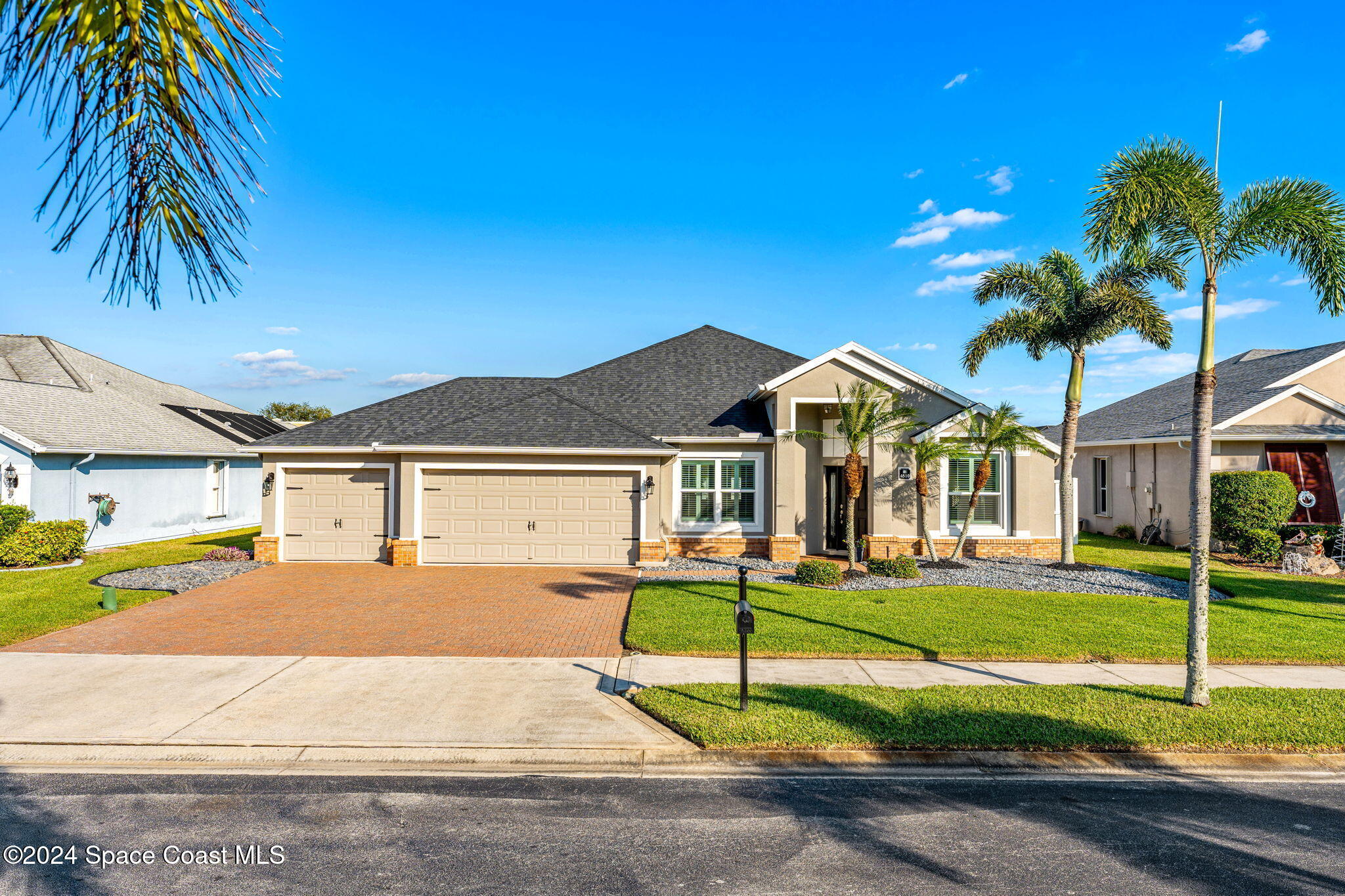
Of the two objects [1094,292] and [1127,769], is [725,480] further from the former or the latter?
[1127,769]

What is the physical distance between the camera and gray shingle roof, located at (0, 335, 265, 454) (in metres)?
18.7

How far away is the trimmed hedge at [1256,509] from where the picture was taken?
17547 millimetres

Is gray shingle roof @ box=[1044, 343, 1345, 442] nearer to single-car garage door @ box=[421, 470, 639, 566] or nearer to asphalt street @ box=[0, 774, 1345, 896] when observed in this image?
single-car garage door @ box=[421, 470, 639, 566]

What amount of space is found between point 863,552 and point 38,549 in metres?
19.5

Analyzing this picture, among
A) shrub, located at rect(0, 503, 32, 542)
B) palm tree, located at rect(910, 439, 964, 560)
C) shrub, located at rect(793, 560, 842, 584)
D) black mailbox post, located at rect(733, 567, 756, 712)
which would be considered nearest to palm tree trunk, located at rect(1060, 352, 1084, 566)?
palm tree, located at rect(910, 439, 964, 560)

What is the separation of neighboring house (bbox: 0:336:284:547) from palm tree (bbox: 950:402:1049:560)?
20.8 meters

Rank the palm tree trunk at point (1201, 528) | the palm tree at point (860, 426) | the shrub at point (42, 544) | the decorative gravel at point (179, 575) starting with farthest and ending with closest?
the shrub at point (42, 544), the palm tree at point (860, 426), the decorative gravel at point (179, 575), the palm tree trunk at point (1201, 528)

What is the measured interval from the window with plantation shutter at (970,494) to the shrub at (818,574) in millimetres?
5184

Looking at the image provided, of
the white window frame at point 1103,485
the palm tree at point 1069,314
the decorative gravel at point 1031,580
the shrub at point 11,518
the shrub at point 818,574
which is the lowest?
the decorative gravel at point 1031,580

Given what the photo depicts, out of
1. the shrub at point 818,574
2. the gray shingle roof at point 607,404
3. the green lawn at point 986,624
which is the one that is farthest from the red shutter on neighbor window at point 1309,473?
the shrub at point 818,574

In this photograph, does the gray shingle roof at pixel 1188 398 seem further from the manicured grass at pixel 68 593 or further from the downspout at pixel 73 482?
the downspout at pixel 73 482

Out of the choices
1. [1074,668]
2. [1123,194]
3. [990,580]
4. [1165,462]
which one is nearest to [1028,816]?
[1074,668]

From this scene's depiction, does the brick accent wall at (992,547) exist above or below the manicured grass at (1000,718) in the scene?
above

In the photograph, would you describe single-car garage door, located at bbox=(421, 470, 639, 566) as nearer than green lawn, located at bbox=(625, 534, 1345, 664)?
No
